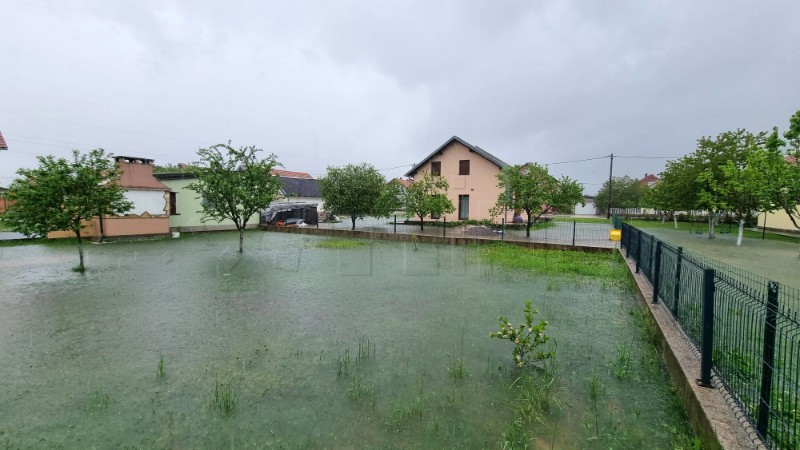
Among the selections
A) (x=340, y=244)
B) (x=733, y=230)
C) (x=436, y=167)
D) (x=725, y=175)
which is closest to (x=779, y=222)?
(x=733, y=230)

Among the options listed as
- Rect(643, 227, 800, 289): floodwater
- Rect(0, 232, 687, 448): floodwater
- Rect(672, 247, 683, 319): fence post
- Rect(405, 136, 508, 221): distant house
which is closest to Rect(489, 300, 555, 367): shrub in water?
Rect(0, 232, 687, 448): floodwater

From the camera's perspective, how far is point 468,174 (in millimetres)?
25078

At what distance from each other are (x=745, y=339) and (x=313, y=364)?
15.2 feet

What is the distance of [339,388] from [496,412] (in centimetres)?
163

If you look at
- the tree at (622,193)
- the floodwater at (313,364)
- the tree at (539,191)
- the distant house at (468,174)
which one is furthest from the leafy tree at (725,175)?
the tree at (622,193)

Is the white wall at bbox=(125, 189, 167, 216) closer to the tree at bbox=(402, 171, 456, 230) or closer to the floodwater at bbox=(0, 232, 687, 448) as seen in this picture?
the floodwater at bbox=(0, 232, 687, 448)

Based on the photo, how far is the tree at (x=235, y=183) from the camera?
1361 cm

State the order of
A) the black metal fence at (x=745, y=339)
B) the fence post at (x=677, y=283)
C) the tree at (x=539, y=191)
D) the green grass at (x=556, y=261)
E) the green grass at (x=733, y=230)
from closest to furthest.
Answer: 1. the black metal fence at (x=745, y=339)
2. the fence post at (x=677, y=283)
3. the green grass at (x=556, y=261)
4. the tree at (x=539, y=191)
5. the green grass at (x=733, y=230)

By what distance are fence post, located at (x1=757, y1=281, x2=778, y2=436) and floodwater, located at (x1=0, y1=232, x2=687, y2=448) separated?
677 mm

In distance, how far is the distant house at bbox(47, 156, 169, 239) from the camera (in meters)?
16.7

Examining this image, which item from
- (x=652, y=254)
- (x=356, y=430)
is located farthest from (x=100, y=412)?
(x=652, y=254)

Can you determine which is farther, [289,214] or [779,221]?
[289,214]

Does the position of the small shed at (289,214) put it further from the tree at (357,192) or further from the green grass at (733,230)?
the green grass at (733,230)

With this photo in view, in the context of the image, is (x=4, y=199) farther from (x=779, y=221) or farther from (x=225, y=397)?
(x=779, y=221)
